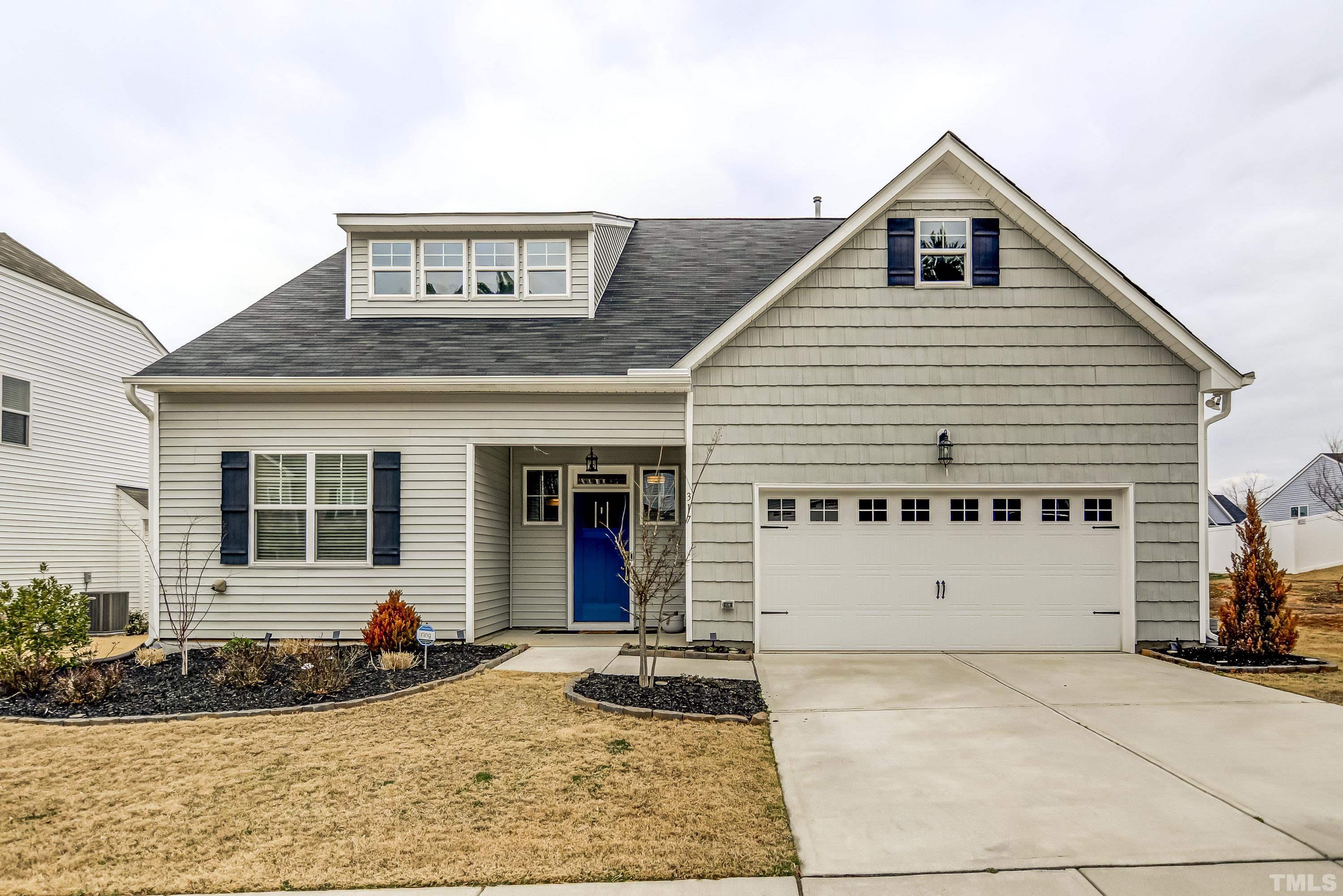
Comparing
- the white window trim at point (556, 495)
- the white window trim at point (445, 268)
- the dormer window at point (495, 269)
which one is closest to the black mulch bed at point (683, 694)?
the white window trim at point (556, 495)

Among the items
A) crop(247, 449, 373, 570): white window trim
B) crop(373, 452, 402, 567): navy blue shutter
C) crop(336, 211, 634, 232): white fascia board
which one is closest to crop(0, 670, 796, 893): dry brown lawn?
crop(373, 452, 402, 567): navy blue shutter

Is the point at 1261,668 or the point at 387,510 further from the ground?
the point at 387,510

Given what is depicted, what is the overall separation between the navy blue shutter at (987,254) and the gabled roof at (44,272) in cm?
1548

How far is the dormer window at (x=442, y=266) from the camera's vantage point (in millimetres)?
11930

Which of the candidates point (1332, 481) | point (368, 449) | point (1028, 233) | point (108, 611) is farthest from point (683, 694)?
point (1332, 481)

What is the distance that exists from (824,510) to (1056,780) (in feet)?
16.7

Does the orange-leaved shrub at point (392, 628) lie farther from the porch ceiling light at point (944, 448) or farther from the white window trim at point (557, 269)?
the porch ceiling light at point (944, 448)

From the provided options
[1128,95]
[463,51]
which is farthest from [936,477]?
[463,51]

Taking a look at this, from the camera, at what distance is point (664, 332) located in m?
11.2

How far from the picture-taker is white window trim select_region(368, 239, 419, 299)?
11898 millimetres

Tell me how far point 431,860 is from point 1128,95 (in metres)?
16.3

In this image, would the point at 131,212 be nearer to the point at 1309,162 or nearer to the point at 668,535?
the point at 668,535

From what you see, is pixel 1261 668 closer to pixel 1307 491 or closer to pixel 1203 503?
pixel 1203 503

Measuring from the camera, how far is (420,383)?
988 cm
